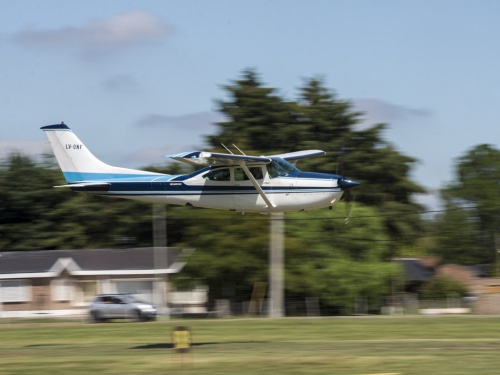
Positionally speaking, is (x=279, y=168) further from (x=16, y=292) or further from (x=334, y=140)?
(x=334, y=140)

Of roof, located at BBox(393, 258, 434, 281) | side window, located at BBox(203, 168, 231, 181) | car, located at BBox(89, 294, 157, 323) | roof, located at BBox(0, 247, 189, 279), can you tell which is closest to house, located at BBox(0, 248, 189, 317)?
roof, located at BBox(0, 247, 189, 279)

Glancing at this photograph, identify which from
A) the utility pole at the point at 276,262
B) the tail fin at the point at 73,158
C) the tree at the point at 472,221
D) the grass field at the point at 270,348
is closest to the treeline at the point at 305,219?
the tree at the point at 472,221

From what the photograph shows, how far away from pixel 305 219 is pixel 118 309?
16181mm

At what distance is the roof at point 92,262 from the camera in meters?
60.8

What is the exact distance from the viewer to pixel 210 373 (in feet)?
78.3

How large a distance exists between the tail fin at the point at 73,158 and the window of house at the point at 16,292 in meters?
34.3

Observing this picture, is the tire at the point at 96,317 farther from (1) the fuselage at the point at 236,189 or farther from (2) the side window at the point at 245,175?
(2) the side window at the point at 245,175

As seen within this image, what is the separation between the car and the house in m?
10.5

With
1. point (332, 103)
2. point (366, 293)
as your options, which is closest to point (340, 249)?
point (366, 293)

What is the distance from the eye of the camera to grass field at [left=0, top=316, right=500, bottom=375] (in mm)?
24891

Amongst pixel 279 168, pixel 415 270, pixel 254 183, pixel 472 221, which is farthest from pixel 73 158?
pixel 472 221

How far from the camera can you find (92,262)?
63000mm

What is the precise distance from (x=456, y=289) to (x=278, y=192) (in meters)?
39.5

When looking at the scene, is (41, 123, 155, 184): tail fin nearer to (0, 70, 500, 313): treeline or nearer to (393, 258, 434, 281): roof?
Answer: (0, 70, 500, 313): treeline
